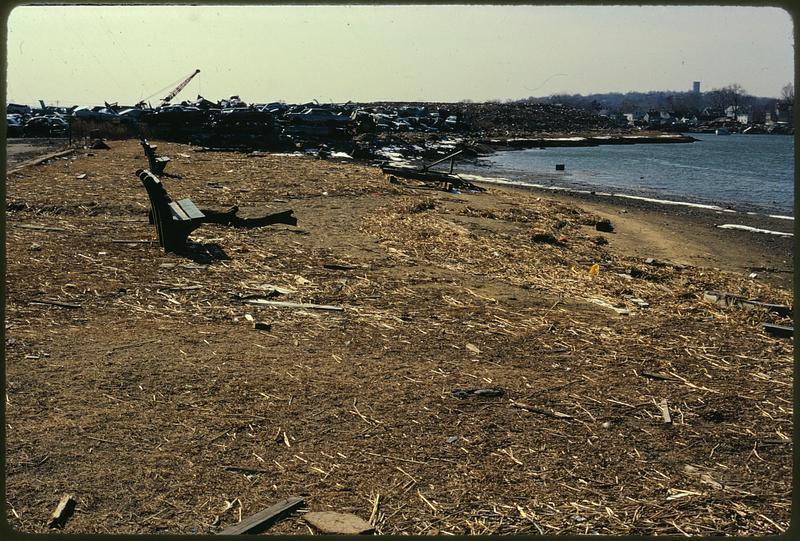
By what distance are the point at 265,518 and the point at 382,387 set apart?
2.16m

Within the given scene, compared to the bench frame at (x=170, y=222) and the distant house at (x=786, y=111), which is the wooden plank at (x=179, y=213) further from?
the distant house at (x=786, y=111)

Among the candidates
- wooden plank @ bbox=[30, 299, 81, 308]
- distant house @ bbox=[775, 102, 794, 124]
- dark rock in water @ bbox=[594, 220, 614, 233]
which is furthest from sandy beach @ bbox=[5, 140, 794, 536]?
dark rock in water @ bbox=[594, 220, 614, 233]

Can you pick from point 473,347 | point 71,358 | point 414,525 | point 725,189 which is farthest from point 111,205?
point 725,189

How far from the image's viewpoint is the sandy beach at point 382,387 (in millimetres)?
4141

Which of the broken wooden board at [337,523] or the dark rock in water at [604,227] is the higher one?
the broken wooden board at [337,523]

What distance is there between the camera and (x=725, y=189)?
125 ft

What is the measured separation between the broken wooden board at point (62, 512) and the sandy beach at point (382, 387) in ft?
0.14

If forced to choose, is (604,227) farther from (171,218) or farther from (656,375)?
(656,375)

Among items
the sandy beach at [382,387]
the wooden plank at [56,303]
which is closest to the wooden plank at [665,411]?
the sandy beach at [382,387]

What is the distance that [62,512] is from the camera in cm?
380

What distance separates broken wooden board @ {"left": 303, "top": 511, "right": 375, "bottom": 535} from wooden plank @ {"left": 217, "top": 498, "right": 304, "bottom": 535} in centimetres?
12

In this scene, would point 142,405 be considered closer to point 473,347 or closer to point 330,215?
point 473,347

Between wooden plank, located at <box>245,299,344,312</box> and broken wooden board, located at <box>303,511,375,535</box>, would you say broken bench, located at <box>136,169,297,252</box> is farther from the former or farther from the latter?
broken wooden board, located at <box>303,511,375,535</box>

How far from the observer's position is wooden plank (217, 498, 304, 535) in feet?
12.2
